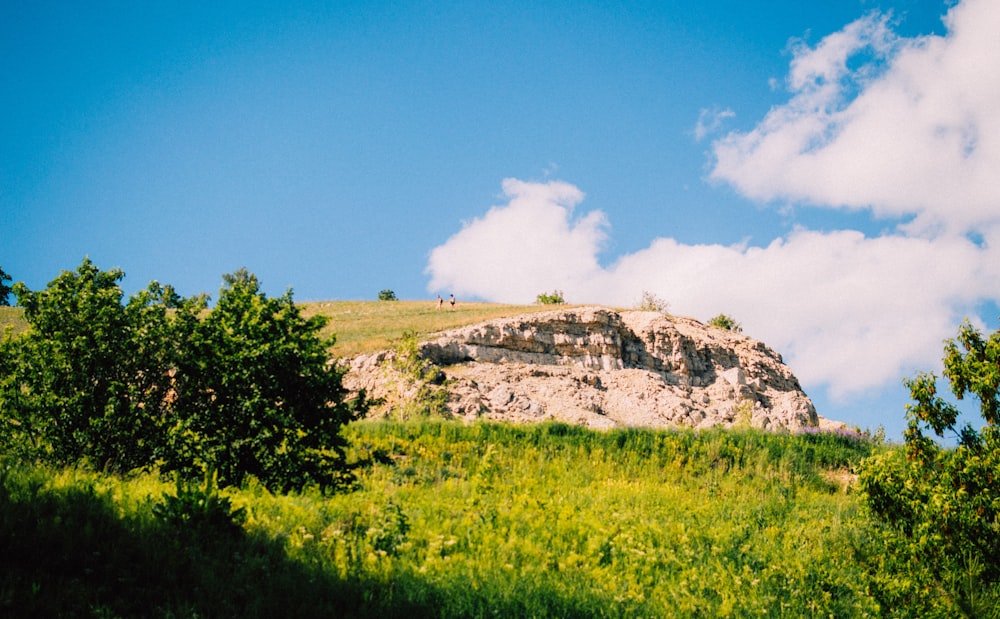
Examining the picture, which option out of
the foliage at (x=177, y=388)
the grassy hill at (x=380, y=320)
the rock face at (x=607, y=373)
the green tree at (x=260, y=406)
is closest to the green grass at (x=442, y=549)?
the green tree at (x=260, y=406)

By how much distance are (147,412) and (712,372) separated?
3502 cm

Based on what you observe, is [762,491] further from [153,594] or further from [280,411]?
[153,594]

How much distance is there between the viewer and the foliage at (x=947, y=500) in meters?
6.36

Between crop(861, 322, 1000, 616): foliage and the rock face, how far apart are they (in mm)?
18209

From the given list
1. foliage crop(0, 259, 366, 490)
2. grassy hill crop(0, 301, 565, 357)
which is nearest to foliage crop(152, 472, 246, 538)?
foliage crop(0, 259, 366, 490)

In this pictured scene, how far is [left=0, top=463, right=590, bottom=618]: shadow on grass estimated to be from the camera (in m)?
5.05

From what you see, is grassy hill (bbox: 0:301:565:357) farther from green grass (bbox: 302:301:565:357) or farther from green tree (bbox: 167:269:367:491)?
green tree (bbox: 167:269:367:491)

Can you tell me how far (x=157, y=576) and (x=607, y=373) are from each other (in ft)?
103

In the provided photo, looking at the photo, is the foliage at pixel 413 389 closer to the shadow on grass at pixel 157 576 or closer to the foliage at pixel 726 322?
the shadow on grass at pixel 157 576

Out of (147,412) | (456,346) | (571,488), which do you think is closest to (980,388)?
(571,488)

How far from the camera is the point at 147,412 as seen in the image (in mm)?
9781

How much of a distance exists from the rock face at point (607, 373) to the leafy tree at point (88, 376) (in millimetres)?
13577

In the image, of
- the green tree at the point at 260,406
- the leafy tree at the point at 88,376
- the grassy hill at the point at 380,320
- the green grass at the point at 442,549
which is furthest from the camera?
the grassy hill at the point at 380,320

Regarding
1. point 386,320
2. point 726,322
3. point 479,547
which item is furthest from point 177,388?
point 726,322
